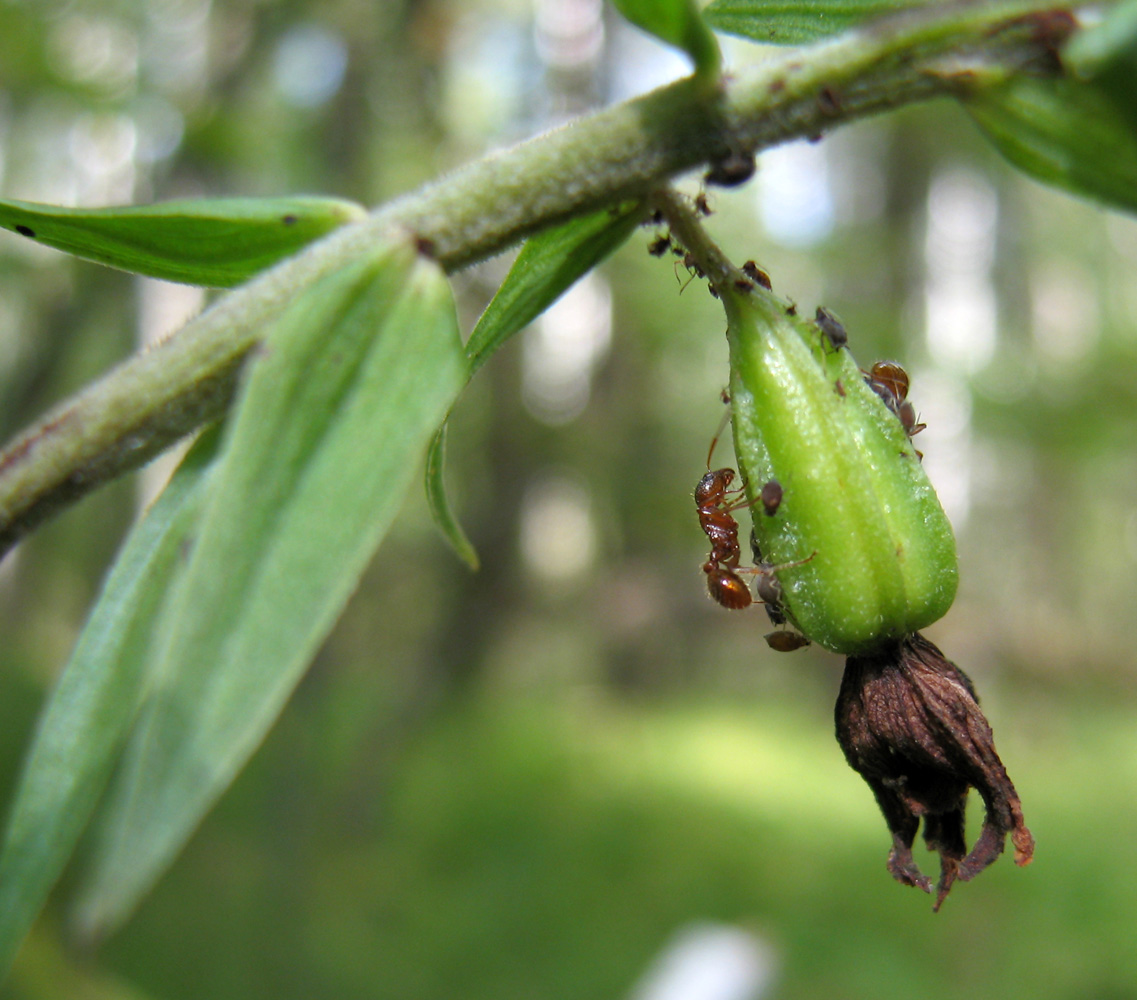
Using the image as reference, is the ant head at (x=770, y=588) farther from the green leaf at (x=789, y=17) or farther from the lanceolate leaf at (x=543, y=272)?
the green leaf at (x=789, y=17)

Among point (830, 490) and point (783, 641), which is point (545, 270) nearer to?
point (830, 490)

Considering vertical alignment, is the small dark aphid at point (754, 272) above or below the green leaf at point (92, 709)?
below

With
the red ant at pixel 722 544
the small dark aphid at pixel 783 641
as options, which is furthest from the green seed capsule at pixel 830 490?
the red ant at pixel 722 544

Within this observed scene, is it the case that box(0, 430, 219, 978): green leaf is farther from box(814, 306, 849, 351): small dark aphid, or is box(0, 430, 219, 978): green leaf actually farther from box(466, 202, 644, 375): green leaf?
box(814, 306, 849, 351): small dark aphid

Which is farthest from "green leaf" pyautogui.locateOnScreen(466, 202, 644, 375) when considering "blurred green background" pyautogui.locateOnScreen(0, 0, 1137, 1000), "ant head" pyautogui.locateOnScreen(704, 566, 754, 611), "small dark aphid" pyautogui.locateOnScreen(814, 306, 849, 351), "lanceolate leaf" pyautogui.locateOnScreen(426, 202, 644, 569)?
"blurred green background" pyautogui.locateOnScreen(0, 0, 1137, 1000)

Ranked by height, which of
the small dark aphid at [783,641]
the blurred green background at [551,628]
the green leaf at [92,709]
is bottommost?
the blurred green background at [551,628]

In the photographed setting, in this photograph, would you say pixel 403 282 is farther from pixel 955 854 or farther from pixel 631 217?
pixel 955 854
